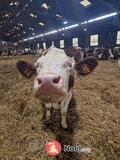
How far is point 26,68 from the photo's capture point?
2844mm

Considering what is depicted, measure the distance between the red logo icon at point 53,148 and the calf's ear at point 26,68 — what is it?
0.87 metres

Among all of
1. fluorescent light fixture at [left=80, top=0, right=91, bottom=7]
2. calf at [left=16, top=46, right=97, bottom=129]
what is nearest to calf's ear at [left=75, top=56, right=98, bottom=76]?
calf at [left=16, top=46, right=97, bottom=129]

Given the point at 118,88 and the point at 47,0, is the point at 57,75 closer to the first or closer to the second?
the point at 118,88

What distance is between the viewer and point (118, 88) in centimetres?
479

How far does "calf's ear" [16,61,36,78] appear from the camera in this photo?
2.80 meters

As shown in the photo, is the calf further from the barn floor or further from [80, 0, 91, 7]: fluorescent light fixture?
[80, 0, 91, 7]: fluorescent light fixture

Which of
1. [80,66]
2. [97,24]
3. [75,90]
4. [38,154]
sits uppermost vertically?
[97,24]

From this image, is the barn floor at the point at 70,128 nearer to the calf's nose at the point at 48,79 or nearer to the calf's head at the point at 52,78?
the calf's head at the point at 52,78

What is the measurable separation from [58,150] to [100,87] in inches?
101

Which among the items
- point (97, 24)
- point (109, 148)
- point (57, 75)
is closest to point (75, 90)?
point (109, 148)

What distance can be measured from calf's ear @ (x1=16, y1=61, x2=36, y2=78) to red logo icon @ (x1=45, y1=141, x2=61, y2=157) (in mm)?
874

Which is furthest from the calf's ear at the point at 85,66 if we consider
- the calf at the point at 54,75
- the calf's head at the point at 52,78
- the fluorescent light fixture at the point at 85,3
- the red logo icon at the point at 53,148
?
the fluorescent light fixture at the point at 85,3

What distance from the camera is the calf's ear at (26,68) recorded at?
280 centimetres

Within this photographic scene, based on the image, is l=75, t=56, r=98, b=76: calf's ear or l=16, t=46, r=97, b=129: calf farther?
l=75, t=56, r=98, b=76: calf's ear
